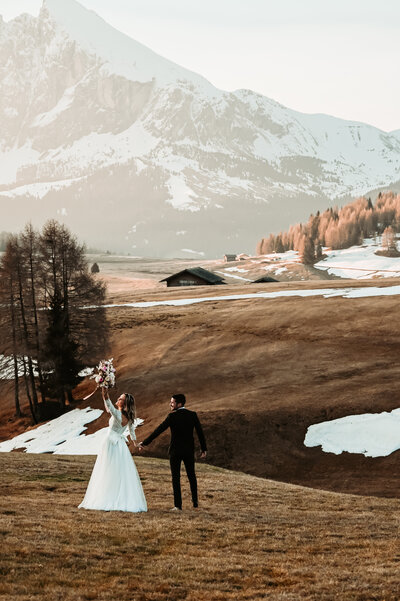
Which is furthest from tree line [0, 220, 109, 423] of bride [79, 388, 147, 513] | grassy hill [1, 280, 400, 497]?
bride [79, 388, 147, 513]

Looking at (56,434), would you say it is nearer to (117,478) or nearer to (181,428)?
(117,478)

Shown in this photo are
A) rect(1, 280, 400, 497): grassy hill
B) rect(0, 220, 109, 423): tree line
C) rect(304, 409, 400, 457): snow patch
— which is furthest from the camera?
rect(0, 220, 109, 423): tree line

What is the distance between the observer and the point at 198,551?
44.0ft

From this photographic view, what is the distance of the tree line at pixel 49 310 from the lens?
63500 millimetres

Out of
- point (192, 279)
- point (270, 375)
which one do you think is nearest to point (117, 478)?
point (270, 375)

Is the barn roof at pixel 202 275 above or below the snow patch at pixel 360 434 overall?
above

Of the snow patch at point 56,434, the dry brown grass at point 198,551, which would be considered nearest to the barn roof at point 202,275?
the snow patch at point 56,434

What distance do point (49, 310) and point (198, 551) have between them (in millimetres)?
52779

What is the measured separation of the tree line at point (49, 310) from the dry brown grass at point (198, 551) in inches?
1696

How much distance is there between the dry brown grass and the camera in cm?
1102

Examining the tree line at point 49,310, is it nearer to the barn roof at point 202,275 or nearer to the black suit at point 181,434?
the black suit at point 181,434

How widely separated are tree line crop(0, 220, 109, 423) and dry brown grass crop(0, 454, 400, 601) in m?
43.1

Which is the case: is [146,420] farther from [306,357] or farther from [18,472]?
[18,472]

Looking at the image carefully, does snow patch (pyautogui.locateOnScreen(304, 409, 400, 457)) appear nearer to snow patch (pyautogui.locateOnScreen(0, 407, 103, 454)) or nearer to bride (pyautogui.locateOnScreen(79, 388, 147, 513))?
snow patch (pyautogui.locateOnScreen(0, 407, 103, 454))
